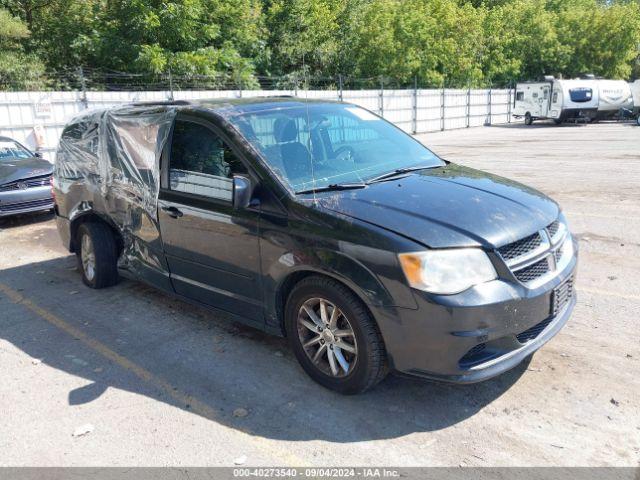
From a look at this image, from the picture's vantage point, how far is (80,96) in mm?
14227

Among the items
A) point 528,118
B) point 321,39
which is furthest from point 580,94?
point 321,39

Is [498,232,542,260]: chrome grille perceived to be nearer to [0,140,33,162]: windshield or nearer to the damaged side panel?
the damaged side panel

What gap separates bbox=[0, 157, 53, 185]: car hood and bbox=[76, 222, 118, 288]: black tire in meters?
4.27

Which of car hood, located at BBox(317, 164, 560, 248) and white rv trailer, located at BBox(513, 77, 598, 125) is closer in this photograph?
car hood, located at BBox(317, 164, 560, 248)

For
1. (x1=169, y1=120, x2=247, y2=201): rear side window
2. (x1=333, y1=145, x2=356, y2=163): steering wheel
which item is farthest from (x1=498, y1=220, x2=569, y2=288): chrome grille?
(x1=169, y1=120, x2=247, y2=201): rear side window

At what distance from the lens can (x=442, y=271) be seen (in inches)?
118

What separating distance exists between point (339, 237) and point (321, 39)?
94.2 ft

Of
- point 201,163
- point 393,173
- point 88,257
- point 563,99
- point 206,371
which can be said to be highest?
point 201,163

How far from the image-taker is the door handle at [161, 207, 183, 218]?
4.34m

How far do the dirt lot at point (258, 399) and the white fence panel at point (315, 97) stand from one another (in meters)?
3.04

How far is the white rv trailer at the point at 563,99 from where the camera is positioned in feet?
94.0

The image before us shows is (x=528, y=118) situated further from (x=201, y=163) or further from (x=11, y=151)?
(x=201, y=163)

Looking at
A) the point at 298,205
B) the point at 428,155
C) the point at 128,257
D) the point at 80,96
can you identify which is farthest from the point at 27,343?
the point at 80,96

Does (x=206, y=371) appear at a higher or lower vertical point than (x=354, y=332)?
lower
